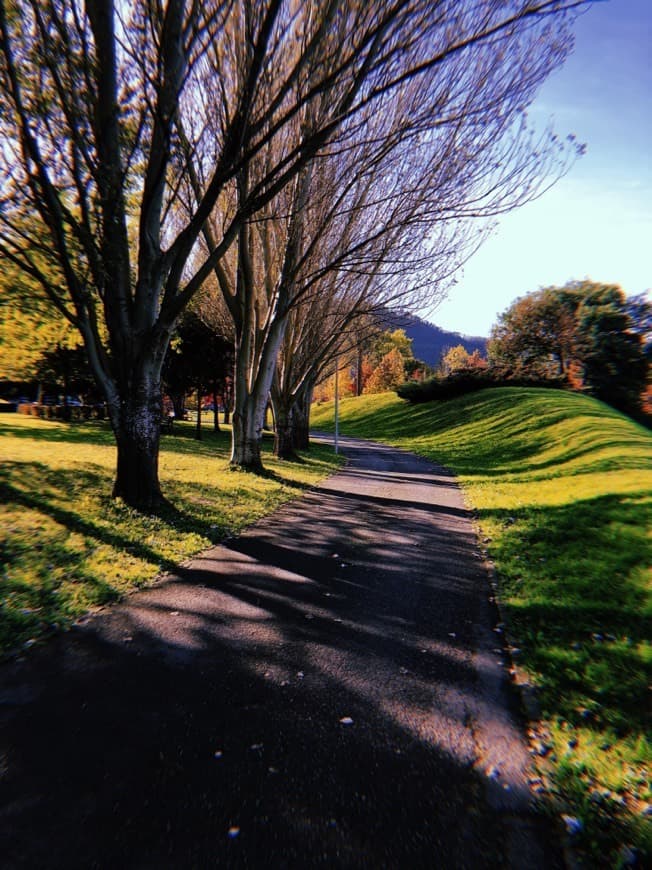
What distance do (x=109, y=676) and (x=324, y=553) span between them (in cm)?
393

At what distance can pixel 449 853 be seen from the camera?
2.27 metres

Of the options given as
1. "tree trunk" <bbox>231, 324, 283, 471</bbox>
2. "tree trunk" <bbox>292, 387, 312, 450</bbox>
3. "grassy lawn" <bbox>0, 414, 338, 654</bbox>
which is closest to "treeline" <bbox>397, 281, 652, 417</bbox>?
"tree trunk" <bbox>292, 387, 312, 450</bbox>

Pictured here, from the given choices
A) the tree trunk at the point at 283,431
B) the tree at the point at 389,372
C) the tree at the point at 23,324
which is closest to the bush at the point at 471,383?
the tree at the point at 389,372

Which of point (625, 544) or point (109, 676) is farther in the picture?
point (625, 544)

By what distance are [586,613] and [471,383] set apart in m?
39.9

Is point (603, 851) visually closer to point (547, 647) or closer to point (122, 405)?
point (547, 647)

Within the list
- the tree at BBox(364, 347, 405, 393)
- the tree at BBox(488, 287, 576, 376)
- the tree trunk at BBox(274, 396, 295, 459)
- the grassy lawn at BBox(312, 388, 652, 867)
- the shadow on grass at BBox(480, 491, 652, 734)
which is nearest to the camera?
the grassy lawn at BBox(312, 388, 652, 867)

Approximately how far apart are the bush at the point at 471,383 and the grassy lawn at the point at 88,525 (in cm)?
3078

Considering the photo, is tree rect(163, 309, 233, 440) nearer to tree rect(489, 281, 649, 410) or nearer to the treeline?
the treeline

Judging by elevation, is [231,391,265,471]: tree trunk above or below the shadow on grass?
above

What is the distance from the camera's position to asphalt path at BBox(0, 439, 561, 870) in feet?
7.50

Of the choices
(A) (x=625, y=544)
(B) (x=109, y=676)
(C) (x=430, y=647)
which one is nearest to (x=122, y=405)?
(B) (x=109, y=676)

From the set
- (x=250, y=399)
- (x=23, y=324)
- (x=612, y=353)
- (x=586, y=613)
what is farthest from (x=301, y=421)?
(x=612, y=353)

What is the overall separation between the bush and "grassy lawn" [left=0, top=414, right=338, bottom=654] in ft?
101
